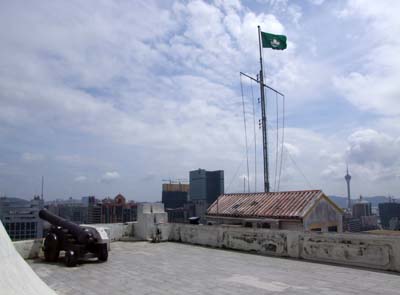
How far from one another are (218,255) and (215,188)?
99.9 ft

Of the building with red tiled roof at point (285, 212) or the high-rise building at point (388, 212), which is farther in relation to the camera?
the high-rise building at point (388, 212)

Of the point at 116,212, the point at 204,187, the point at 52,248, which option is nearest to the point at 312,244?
the point at 52,248

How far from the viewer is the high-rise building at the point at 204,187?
39.9 m

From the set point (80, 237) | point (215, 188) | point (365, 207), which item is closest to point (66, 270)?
point (80, 237)

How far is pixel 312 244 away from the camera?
32.6 feet

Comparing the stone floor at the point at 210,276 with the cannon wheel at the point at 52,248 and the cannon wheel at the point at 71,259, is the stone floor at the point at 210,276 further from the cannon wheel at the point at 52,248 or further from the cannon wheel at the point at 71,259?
the cannon wheel at the point at 52,248

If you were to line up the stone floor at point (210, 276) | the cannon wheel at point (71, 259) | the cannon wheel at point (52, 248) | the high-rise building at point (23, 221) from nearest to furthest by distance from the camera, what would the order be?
the stone floor at point (210, 276) → the cannon wheel at point (71, 259) → the cannon wheel at point (52, 248) → the high-rise building at point (23, 221)

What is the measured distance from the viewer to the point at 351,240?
29.9 feet

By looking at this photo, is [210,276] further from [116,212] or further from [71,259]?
[116,212]

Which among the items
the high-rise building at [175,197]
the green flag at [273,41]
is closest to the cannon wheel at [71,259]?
the green flag at [273,41]

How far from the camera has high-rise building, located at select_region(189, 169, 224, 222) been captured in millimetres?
39906

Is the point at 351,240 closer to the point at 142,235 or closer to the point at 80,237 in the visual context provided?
the point at 80,237

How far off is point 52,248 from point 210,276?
16.2 ft

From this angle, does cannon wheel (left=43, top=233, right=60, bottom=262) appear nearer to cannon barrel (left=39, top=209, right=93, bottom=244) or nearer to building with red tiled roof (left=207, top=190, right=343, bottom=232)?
cannon barrel (left=39, top=209, right=93, bottom=244)
